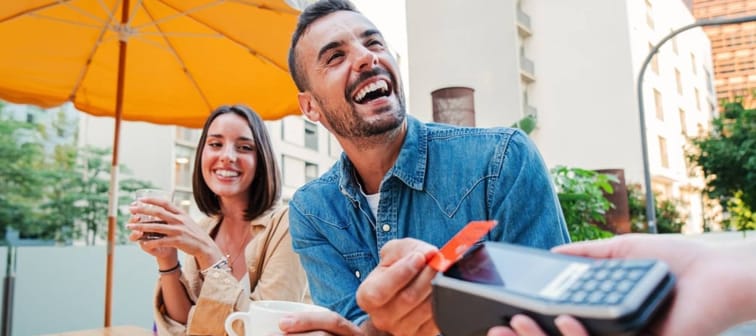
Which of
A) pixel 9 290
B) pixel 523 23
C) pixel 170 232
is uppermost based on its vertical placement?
pixel 523 23

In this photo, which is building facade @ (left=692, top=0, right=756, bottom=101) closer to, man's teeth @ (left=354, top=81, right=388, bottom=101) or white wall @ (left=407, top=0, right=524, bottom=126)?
white wall @ (left=407, top=0, right=524, bottom=126)

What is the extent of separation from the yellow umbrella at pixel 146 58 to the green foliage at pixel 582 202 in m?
2.03

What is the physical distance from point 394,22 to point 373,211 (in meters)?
2.94

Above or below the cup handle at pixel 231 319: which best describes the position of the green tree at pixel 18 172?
above

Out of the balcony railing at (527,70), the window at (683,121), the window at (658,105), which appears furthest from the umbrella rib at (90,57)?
the window at (683,121)

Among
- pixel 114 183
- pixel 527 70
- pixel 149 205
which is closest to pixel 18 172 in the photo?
pixel 527 70

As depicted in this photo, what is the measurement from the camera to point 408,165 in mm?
1114

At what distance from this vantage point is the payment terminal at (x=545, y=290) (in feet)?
1.27

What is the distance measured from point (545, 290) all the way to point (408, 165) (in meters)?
0.69

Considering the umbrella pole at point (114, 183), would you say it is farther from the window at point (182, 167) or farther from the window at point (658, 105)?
the window at point (182, 167)

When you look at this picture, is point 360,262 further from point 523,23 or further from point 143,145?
point 143,145

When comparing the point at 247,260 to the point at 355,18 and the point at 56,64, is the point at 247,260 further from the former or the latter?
the point at 56,64

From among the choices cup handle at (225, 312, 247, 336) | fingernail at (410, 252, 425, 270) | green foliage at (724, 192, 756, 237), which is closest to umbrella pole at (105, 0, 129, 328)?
cup handle at (225, 312, 247, 336)

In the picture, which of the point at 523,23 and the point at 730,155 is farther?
the point at 730,155
